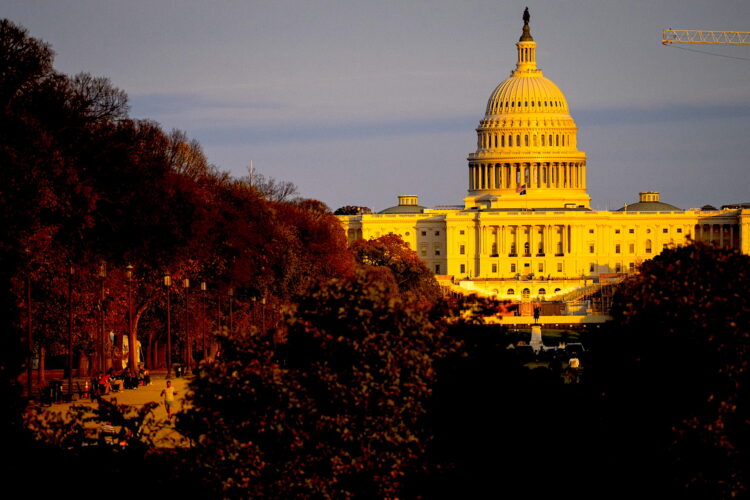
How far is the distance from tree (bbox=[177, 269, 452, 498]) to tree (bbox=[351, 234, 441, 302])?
107 metres

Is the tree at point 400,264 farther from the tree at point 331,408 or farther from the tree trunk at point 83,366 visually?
the tree at point 331,408

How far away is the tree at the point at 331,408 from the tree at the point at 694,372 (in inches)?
182

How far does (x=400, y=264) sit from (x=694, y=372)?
119m

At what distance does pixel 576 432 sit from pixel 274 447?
7.12 m

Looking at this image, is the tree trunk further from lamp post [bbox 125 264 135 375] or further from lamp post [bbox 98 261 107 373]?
lamp post [bbox 98 261 107 373]

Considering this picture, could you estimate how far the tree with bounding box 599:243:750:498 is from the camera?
4088cm

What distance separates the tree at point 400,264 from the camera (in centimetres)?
15438

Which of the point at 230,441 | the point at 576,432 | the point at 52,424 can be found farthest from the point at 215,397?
the point at 576,432

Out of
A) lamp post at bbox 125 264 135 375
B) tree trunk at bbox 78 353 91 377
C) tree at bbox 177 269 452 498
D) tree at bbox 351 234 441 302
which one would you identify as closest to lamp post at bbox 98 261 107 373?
lamp post at bbox 125 264 135 375

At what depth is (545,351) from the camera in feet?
349

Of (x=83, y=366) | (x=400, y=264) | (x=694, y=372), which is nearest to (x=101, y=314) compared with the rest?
(x=83, y=366)

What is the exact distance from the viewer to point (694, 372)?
4119 cm

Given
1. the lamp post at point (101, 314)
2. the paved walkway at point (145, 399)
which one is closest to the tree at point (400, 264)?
the lamp post at point (101, 314)

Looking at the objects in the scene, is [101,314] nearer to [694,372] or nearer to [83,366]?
[83,366]
